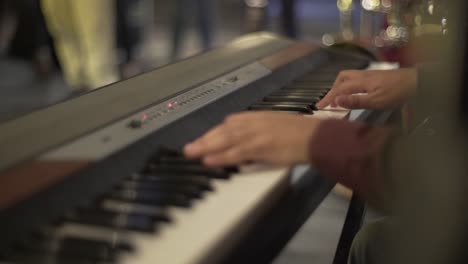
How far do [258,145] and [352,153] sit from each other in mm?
115

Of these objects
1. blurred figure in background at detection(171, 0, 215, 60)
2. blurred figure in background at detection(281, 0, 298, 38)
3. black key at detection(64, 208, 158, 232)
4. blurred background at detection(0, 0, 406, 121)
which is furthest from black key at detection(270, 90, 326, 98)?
blurred figure in background at detection(281, 0, 298, 38)

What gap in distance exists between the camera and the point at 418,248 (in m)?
0.70

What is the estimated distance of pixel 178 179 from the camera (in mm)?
665

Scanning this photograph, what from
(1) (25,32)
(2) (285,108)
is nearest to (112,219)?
(2) (285,108)

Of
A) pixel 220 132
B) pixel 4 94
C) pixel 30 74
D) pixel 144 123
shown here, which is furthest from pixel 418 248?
pixel 30 74

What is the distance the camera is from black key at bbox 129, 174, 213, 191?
66 cm

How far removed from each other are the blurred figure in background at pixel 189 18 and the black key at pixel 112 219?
3.66 metres

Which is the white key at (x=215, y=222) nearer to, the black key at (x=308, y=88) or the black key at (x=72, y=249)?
the black key at (x=72, y=249)

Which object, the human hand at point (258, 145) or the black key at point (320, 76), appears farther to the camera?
the black key at point (320, 76)

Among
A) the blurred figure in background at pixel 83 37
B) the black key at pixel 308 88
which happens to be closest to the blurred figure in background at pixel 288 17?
the blurred figure in background at pixel 83 37

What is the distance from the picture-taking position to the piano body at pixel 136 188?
21.1 inches

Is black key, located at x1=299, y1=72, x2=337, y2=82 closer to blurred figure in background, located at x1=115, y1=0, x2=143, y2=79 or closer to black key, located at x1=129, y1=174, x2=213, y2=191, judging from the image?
black key, located at x1=129, y1=174, x2=213, y2=191

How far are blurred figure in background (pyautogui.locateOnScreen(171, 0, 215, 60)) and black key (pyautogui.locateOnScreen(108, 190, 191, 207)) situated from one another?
11.8 ft

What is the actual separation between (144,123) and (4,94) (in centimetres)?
277
